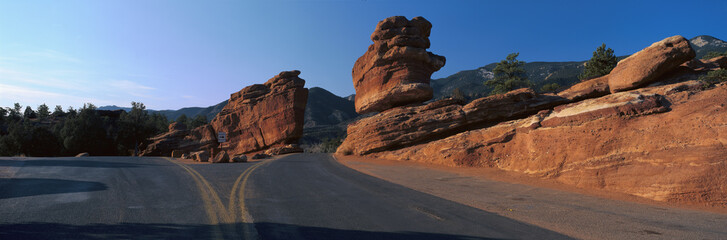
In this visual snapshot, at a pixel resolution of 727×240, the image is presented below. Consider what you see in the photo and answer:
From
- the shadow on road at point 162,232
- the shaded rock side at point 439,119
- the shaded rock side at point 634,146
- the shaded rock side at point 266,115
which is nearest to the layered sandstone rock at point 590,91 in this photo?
the shaded rock side at point 439,119

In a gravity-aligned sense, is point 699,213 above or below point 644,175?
below

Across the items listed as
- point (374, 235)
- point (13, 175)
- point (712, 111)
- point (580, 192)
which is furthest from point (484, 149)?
point (13, 175)

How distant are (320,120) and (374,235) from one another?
7283 inches

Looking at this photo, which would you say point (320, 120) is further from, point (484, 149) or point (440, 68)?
point (484, 149)

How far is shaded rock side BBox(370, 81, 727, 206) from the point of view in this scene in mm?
8867

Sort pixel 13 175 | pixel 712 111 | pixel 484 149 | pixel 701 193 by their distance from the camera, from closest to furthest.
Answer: pixel 701 193
pixel 712 111
pixel 13 175
pixel 484 149

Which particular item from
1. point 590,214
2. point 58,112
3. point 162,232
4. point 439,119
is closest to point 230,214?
point 162,232

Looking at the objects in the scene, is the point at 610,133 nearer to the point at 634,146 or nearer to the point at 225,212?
the point at 634,146

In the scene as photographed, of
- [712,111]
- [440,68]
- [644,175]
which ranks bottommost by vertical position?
[644,175]

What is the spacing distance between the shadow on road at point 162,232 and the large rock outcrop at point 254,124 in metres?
41.0

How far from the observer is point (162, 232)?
200 inches

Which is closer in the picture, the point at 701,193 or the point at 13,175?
the point at 701,193

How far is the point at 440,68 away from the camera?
35.1 m

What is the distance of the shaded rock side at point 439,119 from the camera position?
2252 cm
